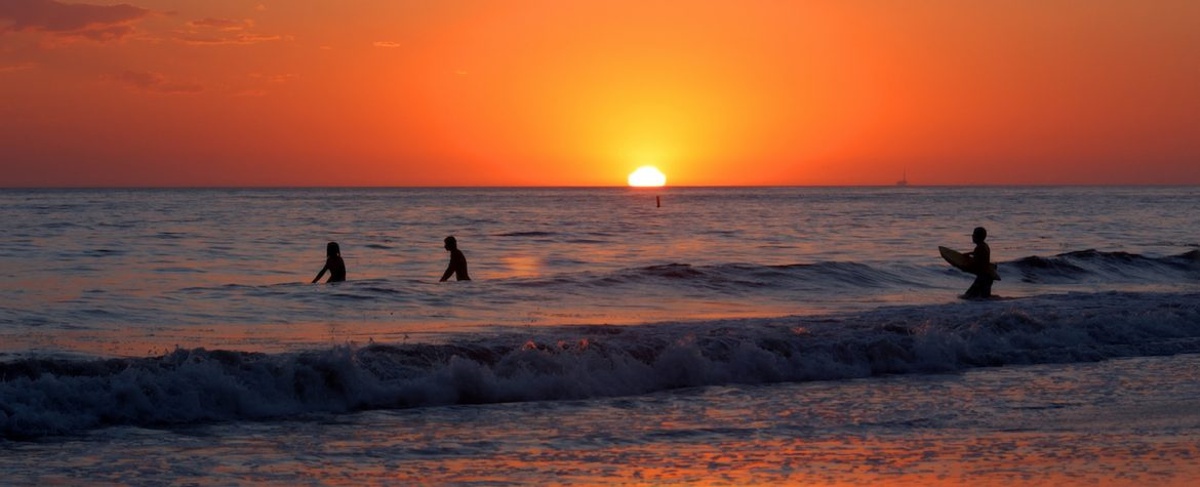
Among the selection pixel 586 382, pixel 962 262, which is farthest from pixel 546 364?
pixel 962 262

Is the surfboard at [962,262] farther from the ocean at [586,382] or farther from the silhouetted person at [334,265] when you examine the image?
the silhouetted person at [334,265]

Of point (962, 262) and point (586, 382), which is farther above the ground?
point (962, 262)

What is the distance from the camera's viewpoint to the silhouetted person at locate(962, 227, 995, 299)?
20516 mm

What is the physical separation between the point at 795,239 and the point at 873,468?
39814 millimetres

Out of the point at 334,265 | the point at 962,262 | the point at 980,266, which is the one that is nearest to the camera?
the point at 980,266

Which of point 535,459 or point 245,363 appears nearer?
point 535,459

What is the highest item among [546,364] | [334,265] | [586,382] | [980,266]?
[334,265]

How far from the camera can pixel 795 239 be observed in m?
48.2

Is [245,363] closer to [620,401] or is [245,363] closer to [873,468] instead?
[620,401]

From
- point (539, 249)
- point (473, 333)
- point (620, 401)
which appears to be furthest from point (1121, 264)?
point (620, 401)

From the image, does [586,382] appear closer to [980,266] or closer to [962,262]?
[980,266]

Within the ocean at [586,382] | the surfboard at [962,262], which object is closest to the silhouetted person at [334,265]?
the ocean at [586,382]

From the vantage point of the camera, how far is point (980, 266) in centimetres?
2119

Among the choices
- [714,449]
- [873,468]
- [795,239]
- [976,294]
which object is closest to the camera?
[873,468]
